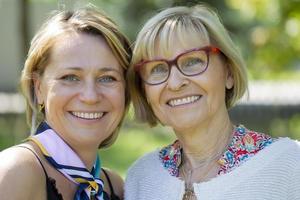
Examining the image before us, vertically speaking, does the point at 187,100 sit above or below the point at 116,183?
above

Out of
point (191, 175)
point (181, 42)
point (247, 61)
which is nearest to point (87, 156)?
point (191, 175)

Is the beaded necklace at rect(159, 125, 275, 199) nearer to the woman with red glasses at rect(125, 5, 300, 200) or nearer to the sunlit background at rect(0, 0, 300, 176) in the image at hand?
the woman with red glasses at rect(125, 5, 300, 200)

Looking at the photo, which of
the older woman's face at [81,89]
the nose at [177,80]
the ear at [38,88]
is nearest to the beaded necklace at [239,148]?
the nose at [177,80]

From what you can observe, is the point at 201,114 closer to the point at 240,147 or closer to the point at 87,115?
the point at 240,147

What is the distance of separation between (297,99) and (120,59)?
13020 millimetres

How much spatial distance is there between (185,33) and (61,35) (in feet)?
2.21

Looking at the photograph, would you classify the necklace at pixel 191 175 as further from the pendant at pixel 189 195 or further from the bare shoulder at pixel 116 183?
the bare shoulder at pixel 116 183

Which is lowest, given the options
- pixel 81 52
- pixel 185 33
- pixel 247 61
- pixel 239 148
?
pixel 247 61

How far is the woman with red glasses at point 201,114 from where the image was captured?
136 inches

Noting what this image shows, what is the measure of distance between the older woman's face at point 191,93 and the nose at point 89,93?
338 millimetres

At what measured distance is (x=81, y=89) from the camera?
357 cm

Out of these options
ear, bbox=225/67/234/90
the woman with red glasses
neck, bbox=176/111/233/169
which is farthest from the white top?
ear, bbox=225/67/234/90

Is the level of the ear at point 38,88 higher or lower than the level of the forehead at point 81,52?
lower

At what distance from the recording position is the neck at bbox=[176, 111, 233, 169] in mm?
3697
